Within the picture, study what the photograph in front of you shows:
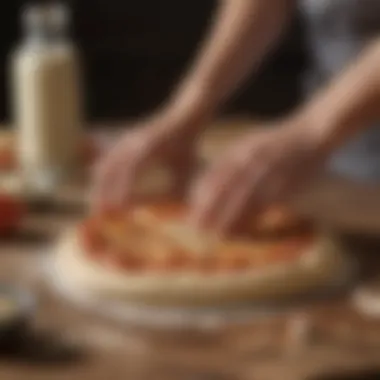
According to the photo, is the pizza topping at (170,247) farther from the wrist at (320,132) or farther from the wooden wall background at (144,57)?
the wooden wall background at (144,57)

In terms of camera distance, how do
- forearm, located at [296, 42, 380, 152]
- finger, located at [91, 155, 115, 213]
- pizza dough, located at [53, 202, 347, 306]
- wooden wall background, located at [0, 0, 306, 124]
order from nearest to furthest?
pizza dough, located at [53, 202, 347, 306] < forearm, located at [296, 42, 380, 152] < finger, located at [91, 155, 115, 213] < wooden wall background, located at [0, 0, 306, 124]

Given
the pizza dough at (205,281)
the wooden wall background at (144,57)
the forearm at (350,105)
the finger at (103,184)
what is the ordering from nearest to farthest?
the pizza dough at (205,281) → the forearm at (350,105) → the finger at (103,184) → the wooden wall background at (144,57)

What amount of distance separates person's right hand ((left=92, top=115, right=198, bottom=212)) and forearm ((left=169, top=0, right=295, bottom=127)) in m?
0.03

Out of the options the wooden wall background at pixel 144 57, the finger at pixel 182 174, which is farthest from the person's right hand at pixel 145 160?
the wooden wall background at pixel 144 57

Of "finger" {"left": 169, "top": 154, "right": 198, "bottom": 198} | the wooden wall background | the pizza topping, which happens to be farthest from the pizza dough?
the wooden wall background

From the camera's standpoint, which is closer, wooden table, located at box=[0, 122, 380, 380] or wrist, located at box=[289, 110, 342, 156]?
wooden table, located at box=[0, 122, 380, 380]

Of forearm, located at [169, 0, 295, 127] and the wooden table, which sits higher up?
forearm, located at [169, 0, 295, 127]

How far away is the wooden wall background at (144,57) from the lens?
2.48 meters

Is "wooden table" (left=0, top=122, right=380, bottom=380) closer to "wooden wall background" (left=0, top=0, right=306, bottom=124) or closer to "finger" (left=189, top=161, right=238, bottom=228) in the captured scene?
"finger" (left=189, top=161, right=238, bottom=228)

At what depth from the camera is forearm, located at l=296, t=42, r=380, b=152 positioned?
3.47 feet

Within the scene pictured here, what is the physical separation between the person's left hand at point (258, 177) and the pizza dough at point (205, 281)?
0.09 m

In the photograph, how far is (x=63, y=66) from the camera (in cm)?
140

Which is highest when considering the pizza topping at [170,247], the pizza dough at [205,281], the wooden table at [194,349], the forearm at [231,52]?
the forearm at [231,52]

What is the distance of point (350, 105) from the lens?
3.50 feet
